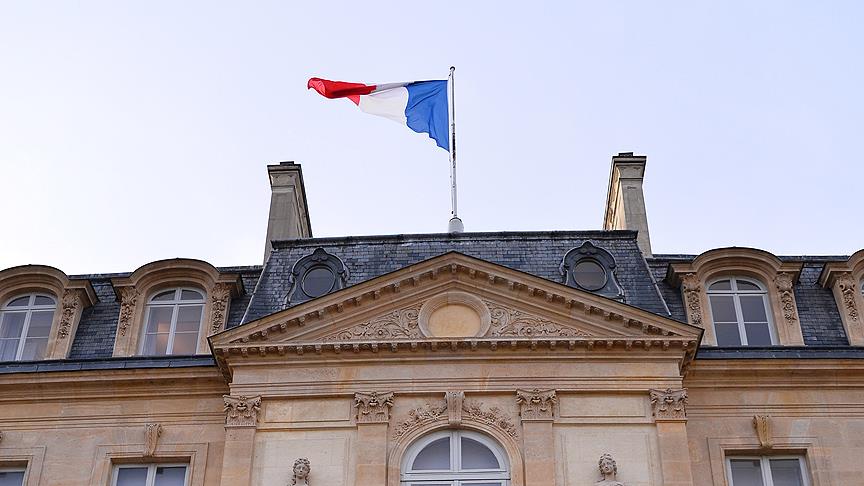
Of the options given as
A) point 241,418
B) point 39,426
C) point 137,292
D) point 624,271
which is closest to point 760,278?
point 624,271

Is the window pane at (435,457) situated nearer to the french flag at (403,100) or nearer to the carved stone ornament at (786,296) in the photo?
the carved stone ornament at (786,296)

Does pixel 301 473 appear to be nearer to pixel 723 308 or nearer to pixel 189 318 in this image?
pixel 189 318

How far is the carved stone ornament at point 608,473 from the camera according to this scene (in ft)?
73.4

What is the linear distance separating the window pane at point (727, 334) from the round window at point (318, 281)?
26.4 feet

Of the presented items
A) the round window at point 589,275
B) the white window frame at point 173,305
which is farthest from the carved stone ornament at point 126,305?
the round window at point 589,275

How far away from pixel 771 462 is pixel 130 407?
1255 cm

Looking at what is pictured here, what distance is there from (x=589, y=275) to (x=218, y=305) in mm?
7866

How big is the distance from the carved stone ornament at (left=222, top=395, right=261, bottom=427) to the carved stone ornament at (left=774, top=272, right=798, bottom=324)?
35.8 ft

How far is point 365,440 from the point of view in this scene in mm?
23047

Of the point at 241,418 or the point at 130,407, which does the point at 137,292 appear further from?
the point at 241,418

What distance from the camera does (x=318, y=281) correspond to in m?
26.3

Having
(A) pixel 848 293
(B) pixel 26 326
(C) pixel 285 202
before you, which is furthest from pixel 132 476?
(A) pixel 848 293

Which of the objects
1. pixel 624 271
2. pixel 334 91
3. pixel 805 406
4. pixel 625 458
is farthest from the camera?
pixel 334 91

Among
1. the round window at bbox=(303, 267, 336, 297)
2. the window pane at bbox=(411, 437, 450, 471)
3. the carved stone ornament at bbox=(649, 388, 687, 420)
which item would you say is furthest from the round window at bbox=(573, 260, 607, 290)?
the round window at bbox=(303, 267, 336, 297)
